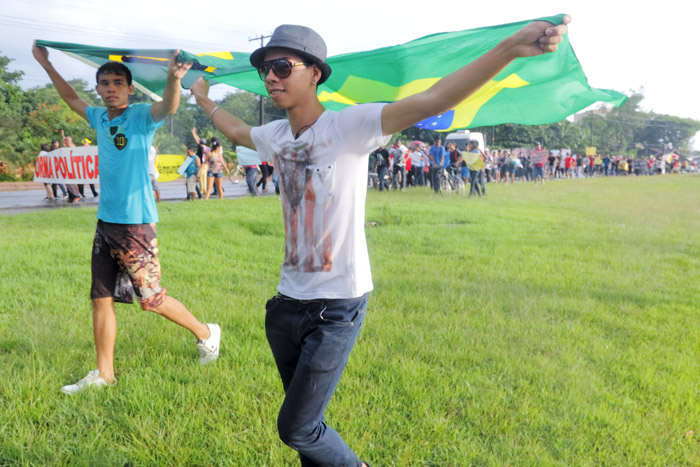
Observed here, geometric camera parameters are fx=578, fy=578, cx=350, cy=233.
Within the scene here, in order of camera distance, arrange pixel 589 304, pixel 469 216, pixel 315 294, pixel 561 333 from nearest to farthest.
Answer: pixel 315 294, pixel 561 333, pixel 589 304, pixel 469 216

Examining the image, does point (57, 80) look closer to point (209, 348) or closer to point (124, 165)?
point (124, 165)

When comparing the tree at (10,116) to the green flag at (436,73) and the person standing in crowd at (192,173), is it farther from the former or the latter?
the green flag at (436,73)

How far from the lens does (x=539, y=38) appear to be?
1.94m

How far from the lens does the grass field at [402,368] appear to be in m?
3.09

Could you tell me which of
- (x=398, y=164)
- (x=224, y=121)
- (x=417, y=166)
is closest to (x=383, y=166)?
(x=398, y=164)

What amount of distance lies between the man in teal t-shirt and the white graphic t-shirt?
1535 millimetres

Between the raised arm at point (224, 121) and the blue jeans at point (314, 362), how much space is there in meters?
0.87

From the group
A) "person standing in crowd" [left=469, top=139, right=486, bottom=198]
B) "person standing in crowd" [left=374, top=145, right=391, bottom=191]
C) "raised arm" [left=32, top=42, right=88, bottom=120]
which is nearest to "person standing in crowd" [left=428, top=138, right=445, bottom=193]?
"person standing in crowd" [left=469, top=139, right=486, bottom=198]

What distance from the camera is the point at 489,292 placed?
6.37 meters

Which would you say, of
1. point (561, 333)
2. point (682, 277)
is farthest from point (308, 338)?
point (682, 277)

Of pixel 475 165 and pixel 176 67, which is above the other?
pixel 176 67

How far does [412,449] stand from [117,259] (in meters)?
2.16

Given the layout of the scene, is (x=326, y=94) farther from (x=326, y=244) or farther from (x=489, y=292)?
(x=489, y=292)

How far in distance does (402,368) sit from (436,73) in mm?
2010
